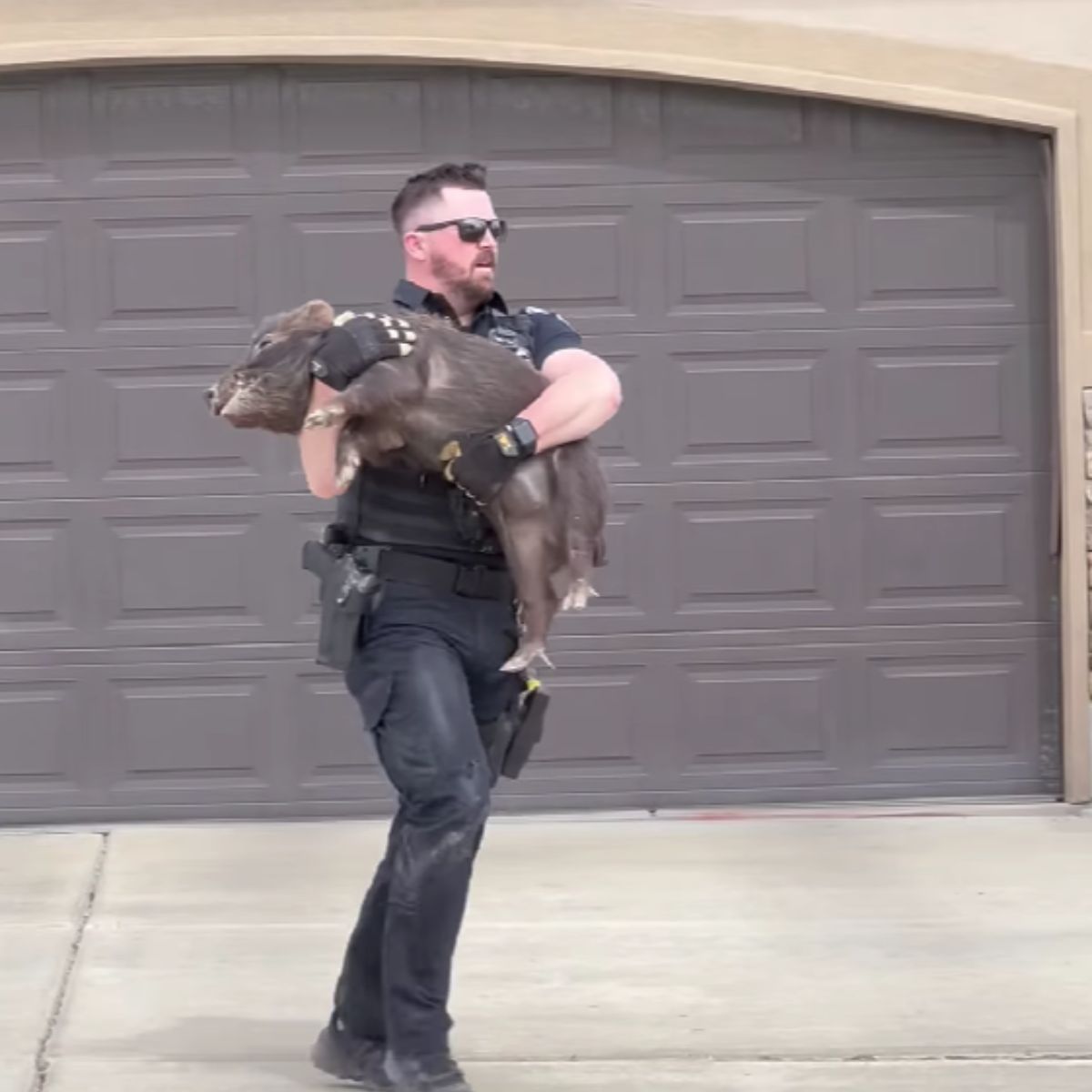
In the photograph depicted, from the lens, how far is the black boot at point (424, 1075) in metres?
4.56

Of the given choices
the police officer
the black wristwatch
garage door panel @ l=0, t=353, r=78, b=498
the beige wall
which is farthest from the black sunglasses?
garage door panel @ l=0, t=353, r=78, b=498

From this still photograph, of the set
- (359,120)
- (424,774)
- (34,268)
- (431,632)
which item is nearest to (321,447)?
(431,632)

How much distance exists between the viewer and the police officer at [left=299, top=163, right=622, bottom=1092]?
4.51 m

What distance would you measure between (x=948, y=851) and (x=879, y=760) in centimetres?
69

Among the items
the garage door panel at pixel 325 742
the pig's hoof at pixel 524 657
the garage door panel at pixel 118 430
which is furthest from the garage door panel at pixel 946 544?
the pig's hoof at pixel 524 657

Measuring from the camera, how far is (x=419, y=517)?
4656 mm

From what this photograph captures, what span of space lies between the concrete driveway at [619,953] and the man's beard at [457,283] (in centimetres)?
177

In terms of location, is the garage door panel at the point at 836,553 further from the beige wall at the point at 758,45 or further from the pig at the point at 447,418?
the pig at the point at 447,418

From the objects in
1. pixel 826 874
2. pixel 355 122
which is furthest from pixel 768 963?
pixel 355 122

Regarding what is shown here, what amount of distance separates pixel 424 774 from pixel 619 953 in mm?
1722

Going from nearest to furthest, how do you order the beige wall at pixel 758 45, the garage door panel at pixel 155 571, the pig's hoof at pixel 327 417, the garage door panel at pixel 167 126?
the pig's hoof at pixel 327 417 < the beige wall at pixel 758 45 < the garage door panel at pixel 167 126 < the garage door panel at pixel 155 571

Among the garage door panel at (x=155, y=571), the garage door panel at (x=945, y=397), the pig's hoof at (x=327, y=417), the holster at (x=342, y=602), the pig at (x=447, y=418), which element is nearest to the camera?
the pig's hoof at (x=327, y=417)

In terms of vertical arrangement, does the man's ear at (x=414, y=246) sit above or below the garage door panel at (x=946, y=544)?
above

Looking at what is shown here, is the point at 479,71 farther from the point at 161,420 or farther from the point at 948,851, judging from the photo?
the point at 948,851
